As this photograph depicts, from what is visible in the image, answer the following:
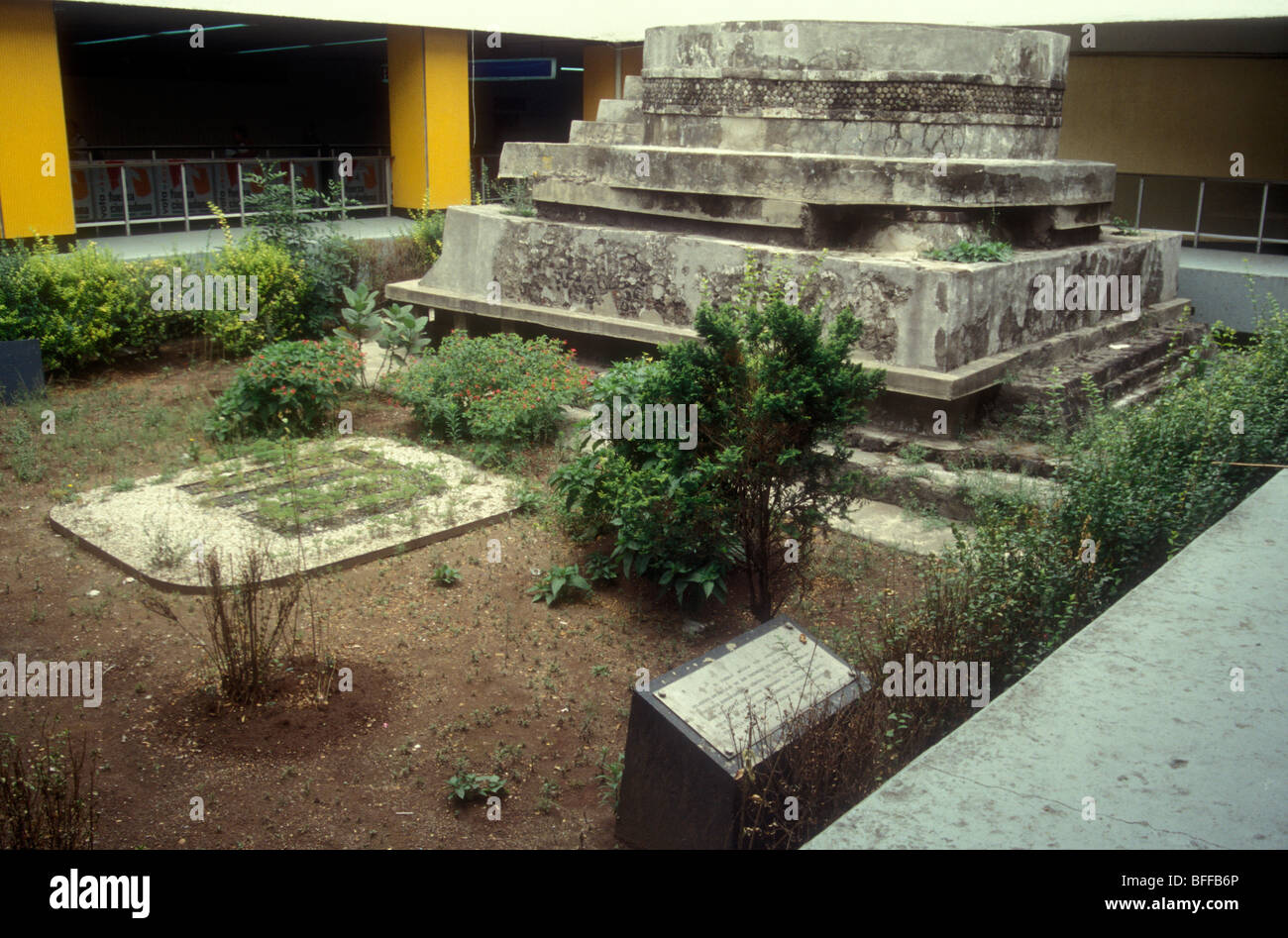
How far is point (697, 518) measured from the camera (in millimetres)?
5469

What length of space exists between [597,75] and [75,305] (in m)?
12.9

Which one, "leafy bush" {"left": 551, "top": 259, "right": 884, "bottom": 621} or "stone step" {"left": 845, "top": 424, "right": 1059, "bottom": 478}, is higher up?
"leafy bush" {"left": 551, "top": 259, "right": 884, "bottom": 621}

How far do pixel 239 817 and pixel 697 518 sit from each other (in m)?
2.56

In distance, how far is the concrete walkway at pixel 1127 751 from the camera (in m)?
2.23

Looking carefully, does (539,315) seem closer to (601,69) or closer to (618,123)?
(618,123)

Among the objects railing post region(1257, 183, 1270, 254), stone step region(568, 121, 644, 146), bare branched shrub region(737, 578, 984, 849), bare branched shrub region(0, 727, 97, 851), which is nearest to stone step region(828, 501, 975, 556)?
bare branched shrub region(737, 578, 984, 849)

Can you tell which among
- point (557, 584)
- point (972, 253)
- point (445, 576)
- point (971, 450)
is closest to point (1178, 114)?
point (972, 253)

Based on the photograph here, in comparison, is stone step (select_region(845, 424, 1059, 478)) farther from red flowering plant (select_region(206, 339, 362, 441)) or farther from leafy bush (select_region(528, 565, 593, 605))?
red flowering plant (select_region(206, 339, 362, 441))

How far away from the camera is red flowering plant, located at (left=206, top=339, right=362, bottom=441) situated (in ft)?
26.8

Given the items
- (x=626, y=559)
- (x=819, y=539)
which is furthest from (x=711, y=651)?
(x=819, y=539)

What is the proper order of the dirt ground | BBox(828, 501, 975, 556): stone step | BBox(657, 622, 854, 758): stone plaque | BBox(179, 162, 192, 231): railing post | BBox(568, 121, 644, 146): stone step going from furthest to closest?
BBox(179, 162, 192, 231): railing post → BBox(568, 121, 644, 146): stone step → BBox(828, 501, 975, 556): stone step → the dirt ground → BBox(657, 622, 854, 758): stone plaque

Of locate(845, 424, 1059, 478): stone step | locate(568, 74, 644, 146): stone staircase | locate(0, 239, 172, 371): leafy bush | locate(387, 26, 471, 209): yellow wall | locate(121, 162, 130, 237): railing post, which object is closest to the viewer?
locate(845, 424, 1059, 478): stone step

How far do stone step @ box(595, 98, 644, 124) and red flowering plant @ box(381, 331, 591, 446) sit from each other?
129 inches

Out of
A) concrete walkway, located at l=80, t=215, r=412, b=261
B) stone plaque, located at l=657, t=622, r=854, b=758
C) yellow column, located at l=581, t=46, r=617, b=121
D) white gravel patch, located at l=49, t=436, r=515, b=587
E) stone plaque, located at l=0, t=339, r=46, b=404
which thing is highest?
yellow column, located at l=581, t=46, r=617, b=121
